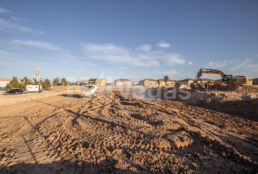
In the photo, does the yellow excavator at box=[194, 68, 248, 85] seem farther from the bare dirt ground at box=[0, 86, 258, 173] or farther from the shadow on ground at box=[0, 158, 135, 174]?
the shadow on ground at box=[0, 158, 135, 174]

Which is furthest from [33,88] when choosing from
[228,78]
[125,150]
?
[228,78]

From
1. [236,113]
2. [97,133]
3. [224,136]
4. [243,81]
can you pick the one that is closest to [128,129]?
[97,133]

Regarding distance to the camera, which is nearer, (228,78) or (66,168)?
(66,168)

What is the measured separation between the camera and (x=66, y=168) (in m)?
3.01

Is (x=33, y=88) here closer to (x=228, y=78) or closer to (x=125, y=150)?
(x=125, y=150)

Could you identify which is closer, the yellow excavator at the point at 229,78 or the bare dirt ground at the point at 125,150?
the bare dirt ground at the point at 125,150

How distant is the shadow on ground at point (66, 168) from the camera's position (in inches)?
115

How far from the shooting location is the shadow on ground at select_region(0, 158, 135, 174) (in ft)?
9.58

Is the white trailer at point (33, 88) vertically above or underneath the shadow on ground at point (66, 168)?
above

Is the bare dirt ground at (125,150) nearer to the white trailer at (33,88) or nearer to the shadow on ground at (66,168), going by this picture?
the shadow on ground at (66,168)

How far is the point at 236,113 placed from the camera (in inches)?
346

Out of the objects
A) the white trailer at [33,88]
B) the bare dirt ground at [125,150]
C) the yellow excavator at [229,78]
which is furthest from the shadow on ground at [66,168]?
the white trailer at [33,88]

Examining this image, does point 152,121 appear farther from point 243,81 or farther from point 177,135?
point 243,81

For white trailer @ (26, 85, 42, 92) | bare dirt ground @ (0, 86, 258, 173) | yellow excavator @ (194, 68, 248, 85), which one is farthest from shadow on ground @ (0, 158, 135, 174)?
white trailer @ (26, 85, 42, 92)
